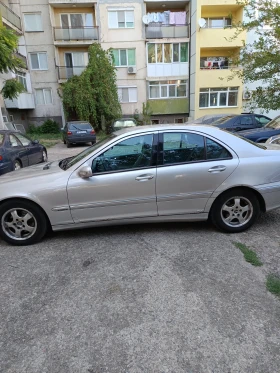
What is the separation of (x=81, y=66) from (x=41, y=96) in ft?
15.2

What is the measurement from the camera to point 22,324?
2.12 meters

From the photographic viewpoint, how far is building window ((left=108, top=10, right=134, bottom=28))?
826 inches

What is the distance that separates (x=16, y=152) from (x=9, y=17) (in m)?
18.8

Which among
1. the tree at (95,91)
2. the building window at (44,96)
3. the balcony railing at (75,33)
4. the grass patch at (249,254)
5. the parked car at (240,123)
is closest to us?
the grass patch at (249,254)

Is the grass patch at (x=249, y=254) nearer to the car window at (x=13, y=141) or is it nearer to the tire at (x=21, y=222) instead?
the tire at (x=21, y=222)

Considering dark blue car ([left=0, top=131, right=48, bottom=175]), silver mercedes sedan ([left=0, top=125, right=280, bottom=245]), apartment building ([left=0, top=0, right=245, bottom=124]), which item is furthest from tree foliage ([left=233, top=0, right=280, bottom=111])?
apartment building ([left=0, top=0, right=245, bottom=124])

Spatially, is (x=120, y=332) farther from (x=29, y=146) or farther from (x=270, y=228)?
(x=29, y=146)

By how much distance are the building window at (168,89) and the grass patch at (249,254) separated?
2128 cm

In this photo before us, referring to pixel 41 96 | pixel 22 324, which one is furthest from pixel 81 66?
pixel 22 324

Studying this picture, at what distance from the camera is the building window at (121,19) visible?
21.0m

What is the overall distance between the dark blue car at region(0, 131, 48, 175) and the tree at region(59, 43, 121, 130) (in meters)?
12.6

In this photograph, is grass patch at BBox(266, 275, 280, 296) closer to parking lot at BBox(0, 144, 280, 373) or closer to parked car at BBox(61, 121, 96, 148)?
parking lot at BBox(0, 144, 280, 373)

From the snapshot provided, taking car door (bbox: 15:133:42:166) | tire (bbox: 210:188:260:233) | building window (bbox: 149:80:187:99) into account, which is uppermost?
building window (bbox: 149:80:187:99)

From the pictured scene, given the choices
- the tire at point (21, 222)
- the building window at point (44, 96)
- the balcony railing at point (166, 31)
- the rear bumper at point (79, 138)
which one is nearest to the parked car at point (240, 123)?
the rear bumper at point (79, 138)
